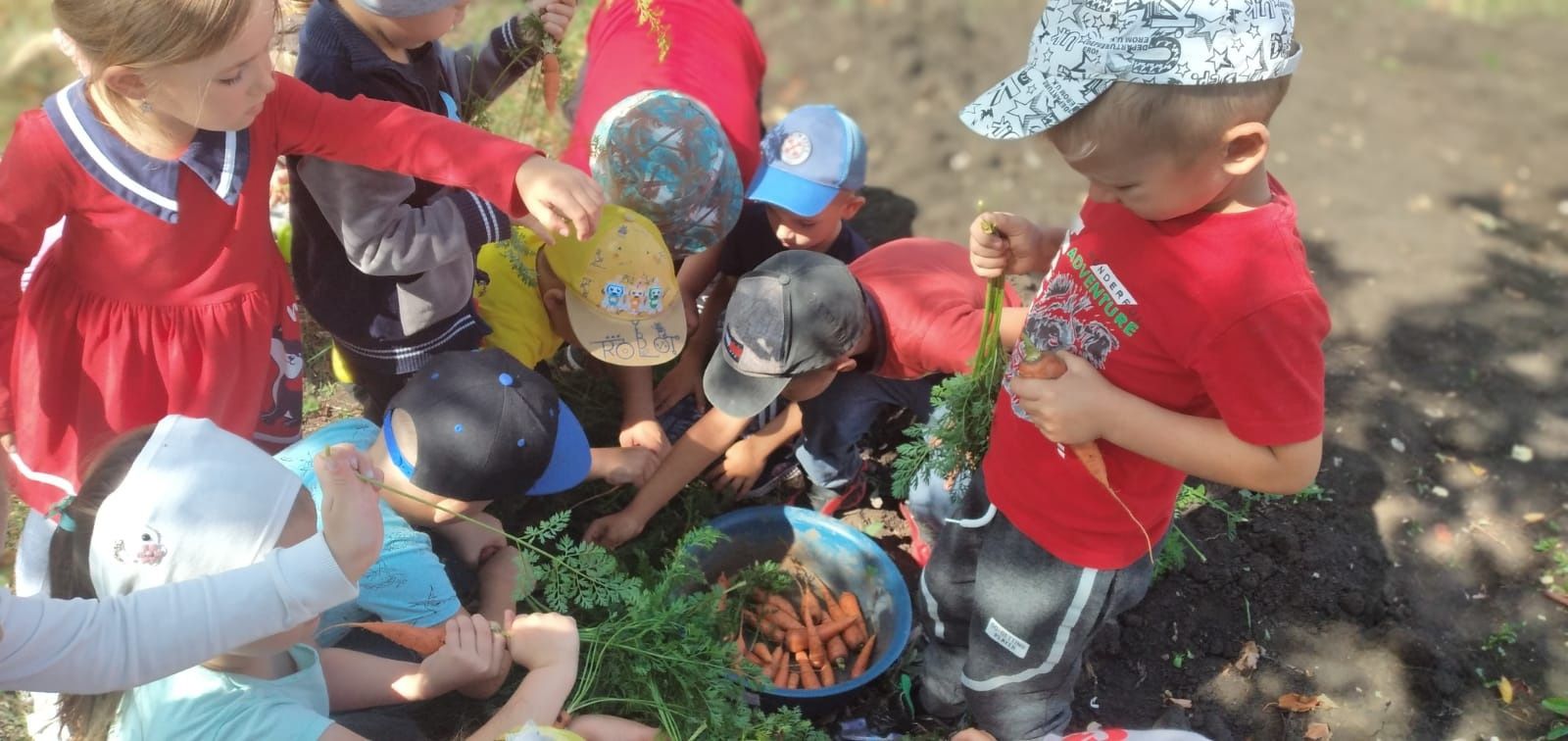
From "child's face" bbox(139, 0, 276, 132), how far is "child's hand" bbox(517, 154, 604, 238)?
0.56m

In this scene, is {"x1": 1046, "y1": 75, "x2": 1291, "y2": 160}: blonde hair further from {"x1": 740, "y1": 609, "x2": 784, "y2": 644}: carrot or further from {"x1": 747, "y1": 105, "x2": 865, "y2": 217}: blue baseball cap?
{"x1": 740, "y1": 609, "x2": 784, "y2": 644}: carrot

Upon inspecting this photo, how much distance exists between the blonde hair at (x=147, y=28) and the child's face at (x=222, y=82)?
0.07ft

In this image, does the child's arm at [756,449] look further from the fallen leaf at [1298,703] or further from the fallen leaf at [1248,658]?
the fallen leaf at [1298,703]

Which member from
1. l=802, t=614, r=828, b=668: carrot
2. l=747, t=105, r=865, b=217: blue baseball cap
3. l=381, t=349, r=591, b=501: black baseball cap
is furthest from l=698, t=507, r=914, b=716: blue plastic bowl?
l=747, t=105, r=865, b=217: blue baseball cap

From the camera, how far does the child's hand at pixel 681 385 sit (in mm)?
3646

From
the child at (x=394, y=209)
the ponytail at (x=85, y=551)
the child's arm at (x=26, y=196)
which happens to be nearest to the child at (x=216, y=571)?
the ponytail at (x=85, y=551)

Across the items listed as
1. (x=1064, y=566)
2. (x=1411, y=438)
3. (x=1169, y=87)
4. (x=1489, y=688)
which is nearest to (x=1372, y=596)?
(x=1489, y=688)

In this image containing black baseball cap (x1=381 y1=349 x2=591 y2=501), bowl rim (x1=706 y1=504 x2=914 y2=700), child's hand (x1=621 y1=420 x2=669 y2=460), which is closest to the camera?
black baseball cap (x1=381 y1=349 x2=591 y2=501)

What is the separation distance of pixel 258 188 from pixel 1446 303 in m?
4.26

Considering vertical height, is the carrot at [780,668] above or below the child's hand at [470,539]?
below

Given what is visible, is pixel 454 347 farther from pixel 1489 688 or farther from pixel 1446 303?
pixel 1446 303

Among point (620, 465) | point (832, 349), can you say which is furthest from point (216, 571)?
point (832, 349)

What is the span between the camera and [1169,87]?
1.69m

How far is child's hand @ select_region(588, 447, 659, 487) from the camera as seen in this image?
310 cm
